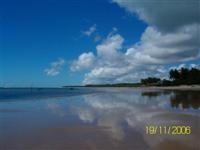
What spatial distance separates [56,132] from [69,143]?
155 cm

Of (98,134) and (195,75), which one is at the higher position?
(195,75)

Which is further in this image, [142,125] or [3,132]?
[142,125]

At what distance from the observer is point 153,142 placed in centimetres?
612

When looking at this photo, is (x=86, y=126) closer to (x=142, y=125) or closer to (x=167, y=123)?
(x=142, y=125)

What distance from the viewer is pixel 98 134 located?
283 inches

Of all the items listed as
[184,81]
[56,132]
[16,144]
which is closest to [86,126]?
[56,132]

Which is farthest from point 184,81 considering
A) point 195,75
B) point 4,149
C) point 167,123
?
point 4,149

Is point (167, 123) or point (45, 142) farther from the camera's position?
point (167, 123)

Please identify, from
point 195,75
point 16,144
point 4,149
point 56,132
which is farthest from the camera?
point 195,75

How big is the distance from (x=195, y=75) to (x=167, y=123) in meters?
72.9

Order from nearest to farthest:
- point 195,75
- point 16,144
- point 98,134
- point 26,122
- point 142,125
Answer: point 16,144 < point 98,134 < point 142,125 < point 26,122 < point 195,75

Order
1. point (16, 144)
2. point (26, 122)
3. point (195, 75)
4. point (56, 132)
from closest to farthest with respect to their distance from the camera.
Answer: point (16, 144) → point (56, 132) → point (26, 122) → point (195, 75)

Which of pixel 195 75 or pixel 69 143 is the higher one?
pixel 195 75

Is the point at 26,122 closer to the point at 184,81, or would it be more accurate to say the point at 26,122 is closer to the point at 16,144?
the point at 16,144
